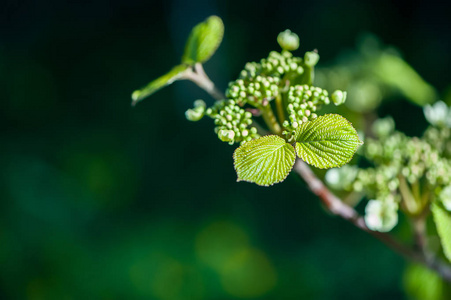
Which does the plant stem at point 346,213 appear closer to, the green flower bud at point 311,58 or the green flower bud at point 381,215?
the green flower bud at point 381,215

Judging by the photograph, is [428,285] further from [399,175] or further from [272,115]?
[272,115]

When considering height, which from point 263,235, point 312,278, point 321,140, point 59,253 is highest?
point 321,140

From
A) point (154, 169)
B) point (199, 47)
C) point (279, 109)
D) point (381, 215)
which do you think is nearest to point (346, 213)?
point (381, 215)

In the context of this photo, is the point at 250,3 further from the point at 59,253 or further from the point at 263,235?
the point at 59,253

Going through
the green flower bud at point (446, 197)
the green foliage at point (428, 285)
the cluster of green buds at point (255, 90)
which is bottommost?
the green foliage at point (428, 285)

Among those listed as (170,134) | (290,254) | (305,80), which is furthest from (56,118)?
(305,80)

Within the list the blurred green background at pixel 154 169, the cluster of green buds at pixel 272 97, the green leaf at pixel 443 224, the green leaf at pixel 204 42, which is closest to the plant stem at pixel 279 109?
the cluster of green buds at pixel 272 97
